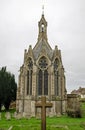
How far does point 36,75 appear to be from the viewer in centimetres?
4562

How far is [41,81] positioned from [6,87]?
11.5m

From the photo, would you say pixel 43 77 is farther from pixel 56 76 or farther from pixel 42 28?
pixel 42 28

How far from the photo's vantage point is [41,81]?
1800 inches

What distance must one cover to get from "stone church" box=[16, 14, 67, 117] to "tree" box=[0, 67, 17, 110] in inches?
284

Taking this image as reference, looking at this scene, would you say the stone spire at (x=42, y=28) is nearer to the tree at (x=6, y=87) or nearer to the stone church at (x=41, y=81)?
the stone church at (x=41, y=81)

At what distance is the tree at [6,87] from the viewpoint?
175 ft

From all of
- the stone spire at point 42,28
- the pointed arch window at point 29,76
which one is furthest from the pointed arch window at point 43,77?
the stone spire at point 42,28

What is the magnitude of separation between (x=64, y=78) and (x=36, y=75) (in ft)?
20.3

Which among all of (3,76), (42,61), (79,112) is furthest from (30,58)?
(79,112)

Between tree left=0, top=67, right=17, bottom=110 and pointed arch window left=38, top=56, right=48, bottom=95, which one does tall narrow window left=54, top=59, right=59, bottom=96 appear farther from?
tree left=0, top=67, right=17, bottom=110

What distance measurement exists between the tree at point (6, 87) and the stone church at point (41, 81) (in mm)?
7224

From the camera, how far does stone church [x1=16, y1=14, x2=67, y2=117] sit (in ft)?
146

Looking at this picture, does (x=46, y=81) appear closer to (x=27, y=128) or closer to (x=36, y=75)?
(x=36, y=75)

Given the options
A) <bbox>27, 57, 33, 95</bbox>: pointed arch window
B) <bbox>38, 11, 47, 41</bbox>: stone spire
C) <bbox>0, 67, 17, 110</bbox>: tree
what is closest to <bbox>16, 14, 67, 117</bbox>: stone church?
<bbox>27, 57, 33, 95</bbox>: pointed arch window
